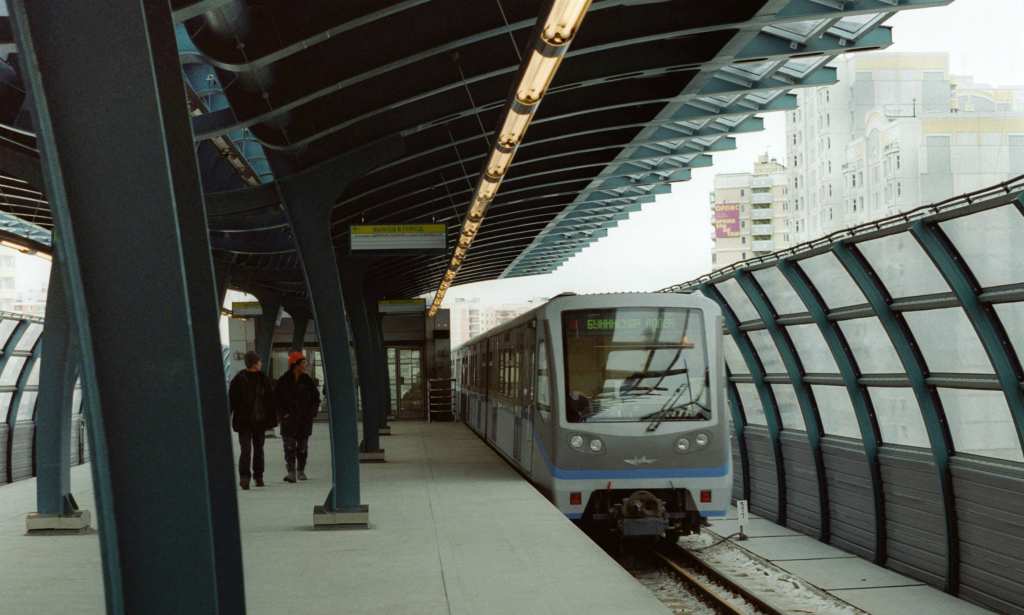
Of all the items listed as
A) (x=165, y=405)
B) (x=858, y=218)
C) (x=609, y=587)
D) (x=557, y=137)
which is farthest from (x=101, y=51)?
(x=858, y=218)

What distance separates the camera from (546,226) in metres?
25.1

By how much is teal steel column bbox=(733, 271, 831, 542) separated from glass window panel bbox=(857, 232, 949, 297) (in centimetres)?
288

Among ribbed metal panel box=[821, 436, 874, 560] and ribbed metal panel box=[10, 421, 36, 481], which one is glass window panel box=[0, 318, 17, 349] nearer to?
ribbed metal panel box=[10, 421, 36, 481]

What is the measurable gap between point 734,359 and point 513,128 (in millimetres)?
8765

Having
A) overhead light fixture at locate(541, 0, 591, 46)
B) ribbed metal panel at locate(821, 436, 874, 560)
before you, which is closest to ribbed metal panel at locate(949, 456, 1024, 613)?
ribbed metal panel at locate(821, 436, 874, 560)

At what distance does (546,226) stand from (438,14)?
1650 centimetres

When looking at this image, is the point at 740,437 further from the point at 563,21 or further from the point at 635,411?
the point at 563,21

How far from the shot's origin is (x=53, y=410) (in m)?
9.70

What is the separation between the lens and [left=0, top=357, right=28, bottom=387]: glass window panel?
54.6ft

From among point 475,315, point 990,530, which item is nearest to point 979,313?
point 990,530

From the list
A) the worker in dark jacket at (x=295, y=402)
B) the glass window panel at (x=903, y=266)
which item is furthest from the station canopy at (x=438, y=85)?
the glass window panel at (x=903, y=266)

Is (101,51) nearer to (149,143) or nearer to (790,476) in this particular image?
(149,143)

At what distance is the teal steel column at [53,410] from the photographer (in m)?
9.66

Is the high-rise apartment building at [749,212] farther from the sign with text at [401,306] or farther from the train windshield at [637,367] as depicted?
the train windshield at [637,367]
